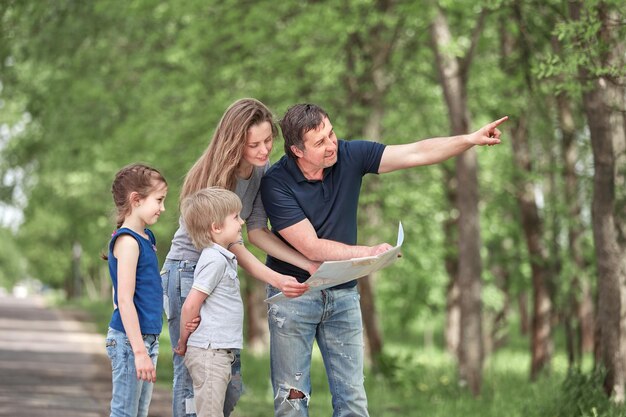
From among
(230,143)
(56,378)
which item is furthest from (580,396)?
(56,378)

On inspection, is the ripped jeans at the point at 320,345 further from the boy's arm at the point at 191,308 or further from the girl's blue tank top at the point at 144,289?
the girl's blue tank top at the point at 144,289

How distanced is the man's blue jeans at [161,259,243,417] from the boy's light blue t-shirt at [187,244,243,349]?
22 cm

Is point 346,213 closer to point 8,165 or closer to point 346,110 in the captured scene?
point 346,110

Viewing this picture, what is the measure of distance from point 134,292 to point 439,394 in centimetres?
862

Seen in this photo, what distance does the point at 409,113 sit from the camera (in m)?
23.1

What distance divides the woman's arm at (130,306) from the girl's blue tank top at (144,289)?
8 centimetres

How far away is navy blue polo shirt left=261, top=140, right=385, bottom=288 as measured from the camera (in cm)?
596

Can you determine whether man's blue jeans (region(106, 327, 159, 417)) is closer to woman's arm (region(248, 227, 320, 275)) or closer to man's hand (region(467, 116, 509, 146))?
woman's arm (region(248, 227, 320, 275))

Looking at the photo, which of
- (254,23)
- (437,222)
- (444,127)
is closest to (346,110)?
(254,23)

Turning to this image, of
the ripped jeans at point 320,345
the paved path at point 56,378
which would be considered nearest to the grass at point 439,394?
the paved path at point 56,378

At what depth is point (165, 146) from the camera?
64.7 feet

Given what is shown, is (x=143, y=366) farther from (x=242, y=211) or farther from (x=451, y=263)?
(x=451, y=263)

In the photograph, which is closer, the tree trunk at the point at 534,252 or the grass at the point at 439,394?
the grass at the point at 439,394

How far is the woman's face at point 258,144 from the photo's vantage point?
5840 millimetres
